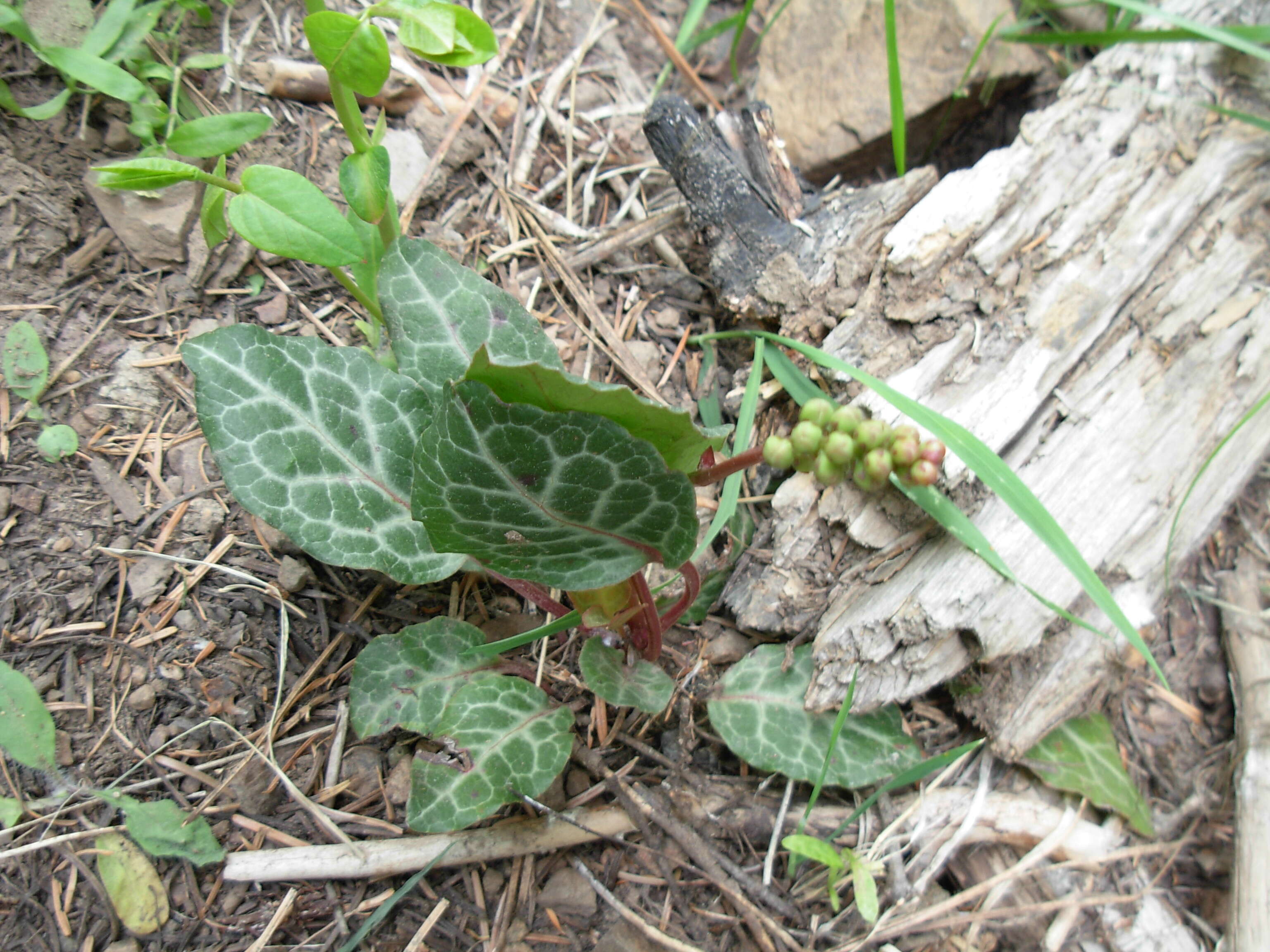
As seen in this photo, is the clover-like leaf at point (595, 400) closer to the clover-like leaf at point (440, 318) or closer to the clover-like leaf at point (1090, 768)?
the clover-like leaf at point (440, 318)

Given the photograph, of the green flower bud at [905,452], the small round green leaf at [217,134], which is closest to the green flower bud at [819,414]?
the green flower bud at [905,452]

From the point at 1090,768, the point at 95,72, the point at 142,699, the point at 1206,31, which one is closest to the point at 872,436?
the point at 1090,768

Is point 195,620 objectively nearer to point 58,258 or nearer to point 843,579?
point 58,258

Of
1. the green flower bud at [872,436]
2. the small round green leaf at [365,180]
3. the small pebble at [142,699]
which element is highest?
the green flower bud at [872,436]

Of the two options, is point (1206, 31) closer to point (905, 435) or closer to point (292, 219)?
point (905, 435)

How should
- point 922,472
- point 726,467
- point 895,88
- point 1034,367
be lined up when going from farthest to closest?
point 895,88 < point 1034,367 < point 726,467 < point 922,472

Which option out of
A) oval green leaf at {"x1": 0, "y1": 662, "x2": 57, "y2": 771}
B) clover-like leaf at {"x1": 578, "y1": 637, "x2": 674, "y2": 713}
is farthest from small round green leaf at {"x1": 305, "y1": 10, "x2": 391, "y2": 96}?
oval green leaf at {"x1": 0, "y1": 662, "x2": 57, "y2": 771}

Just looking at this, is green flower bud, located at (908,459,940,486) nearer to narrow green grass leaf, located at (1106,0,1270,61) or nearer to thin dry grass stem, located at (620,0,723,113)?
narrow green grass leaf, located at (1106,0,1270,61)
